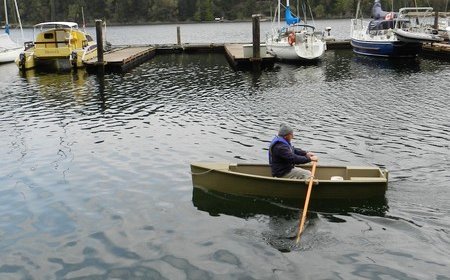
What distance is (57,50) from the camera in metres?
40.6

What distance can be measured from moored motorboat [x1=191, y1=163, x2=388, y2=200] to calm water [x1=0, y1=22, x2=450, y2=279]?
0.37 metres

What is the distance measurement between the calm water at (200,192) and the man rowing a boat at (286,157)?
951 millimetres

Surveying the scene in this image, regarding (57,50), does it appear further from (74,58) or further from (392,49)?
(392,49)

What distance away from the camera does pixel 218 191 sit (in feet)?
43.4

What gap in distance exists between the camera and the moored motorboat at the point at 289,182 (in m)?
12.1

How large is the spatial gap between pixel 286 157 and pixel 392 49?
32890mm

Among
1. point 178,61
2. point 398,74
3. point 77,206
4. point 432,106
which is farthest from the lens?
point 178,61

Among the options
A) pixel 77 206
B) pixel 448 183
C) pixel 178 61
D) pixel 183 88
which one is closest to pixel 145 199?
pixel 77 206

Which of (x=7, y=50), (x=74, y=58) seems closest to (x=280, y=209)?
(x=74, y=58)

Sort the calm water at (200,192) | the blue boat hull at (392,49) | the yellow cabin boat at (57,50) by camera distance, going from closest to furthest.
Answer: the calm water at (200,192) → the yellow cabin boat at (57,50) → the blue boat hull at (392,49)

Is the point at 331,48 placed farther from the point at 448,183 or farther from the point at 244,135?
the point at 448,183

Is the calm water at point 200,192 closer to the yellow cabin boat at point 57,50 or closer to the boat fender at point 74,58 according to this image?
the boat fender at point 74,58

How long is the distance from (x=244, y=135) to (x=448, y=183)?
783cm

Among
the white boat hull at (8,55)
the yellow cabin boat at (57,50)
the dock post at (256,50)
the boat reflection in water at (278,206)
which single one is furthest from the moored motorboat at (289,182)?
the white boat hull at (8,55)
